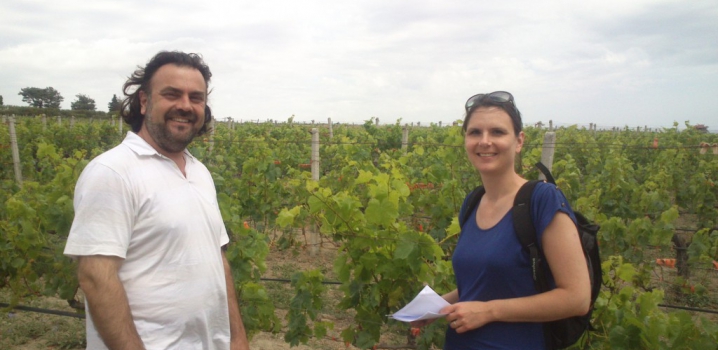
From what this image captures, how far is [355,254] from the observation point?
314 centimetres

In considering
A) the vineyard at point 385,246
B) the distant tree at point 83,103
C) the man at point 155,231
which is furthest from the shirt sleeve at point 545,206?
the distant tree at point 83,103

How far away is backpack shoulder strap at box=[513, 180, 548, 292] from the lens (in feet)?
4.93

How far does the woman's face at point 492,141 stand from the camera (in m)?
1.66

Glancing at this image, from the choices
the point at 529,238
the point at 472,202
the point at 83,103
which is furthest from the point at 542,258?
the point at 83,103

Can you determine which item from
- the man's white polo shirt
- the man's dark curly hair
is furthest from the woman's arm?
the man's dark curly hair

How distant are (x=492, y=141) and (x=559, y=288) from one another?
460mm

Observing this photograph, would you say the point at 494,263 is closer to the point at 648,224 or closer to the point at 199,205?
the point at 199,205

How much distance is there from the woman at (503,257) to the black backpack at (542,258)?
2cm

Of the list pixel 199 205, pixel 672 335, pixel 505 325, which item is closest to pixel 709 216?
pixel 672 335

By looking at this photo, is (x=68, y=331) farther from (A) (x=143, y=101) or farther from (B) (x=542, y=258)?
(B) (x=542, y=258)

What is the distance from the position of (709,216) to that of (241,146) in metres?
6.68

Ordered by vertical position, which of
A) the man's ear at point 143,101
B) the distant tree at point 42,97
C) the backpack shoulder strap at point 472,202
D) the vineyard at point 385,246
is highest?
the distant tree at point 42,97

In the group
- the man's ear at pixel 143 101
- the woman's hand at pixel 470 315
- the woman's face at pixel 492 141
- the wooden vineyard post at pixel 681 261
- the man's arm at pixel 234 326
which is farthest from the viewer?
the wooden vineyard post at pixel 681 261

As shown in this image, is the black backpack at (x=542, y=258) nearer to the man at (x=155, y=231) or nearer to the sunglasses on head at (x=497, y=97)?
the sunglasses on head at (x=497, y=97)
